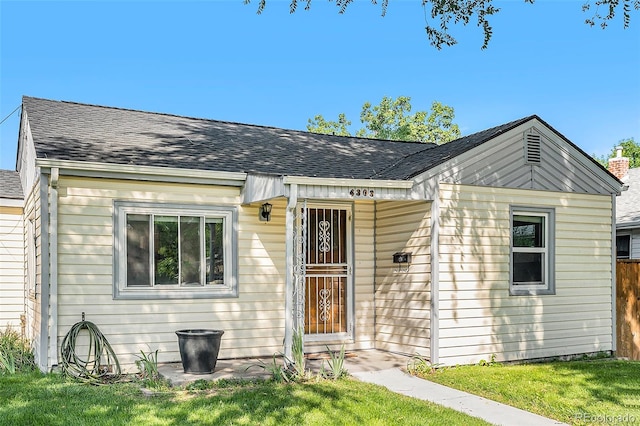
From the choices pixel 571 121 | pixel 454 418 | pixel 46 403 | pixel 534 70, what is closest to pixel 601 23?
pixel 454 418

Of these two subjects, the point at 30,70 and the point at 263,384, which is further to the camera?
the point at 30,70

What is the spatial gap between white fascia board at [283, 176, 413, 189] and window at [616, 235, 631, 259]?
8.99m

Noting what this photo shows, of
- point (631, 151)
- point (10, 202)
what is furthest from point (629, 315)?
point (631, 151)

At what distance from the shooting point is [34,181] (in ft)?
27.2

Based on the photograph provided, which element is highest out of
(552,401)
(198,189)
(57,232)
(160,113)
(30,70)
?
(30,70)

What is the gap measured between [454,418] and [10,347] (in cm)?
664

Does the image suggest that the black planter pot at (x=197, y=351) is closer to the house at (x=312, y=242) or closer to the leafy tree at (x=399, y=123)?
the house at (x=312, y=242)

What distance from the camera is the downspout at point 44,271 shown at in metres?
7.08

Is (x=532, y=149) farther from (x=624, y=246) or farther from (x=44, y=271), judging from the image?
(x=44, y=271)

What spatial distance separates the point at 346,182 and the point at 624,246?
10.2 metres

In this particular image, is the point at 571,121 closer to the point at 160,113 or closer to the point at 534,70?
the point at 534,70

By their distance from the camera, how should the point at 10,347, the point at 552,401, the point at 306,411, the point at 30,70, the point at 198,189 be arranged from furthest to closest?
the point at 30,70, the point at 10,347, the point at 198,189, the point at 552,401, the point at 306,411

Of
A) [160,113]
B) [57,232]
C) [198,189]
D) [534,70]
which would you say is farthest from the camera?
[534,70]

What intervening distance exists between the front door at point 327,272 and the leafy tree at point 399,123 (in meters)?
25.0
